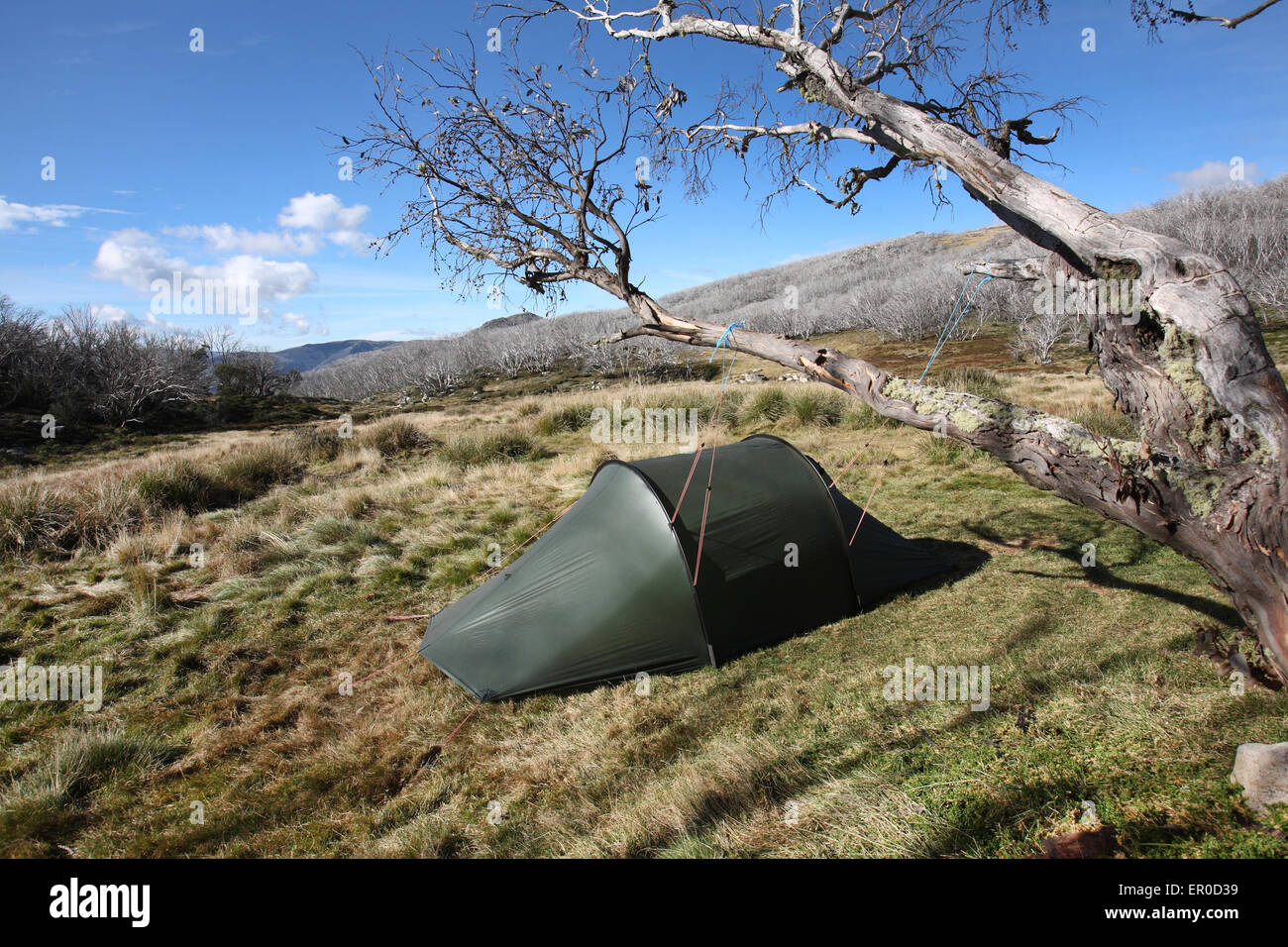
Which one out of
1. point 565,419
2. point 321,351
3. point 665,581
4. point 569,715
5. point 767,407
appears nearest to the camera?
point 569,715

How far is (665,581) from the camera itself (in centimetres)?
542

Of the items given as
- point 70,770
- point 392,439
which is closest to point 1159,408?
point 70,770

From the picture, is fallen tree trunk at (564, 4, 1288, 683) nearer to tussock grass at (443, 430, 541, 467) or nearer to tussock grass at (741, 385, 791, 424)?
tussock grass at (443, 430, 541, 467)

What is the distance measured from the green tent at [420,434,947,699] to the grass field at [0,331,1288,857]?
0.82 feet

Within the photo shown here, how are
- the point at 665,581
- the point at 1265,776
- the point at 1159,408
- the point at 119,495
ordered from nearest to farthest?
the point at 1265,776 → the point at 1159,408 → the point at 665,581 → the point at 119,495

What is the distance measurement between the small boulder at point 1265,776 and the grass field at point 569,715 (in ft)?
0.19

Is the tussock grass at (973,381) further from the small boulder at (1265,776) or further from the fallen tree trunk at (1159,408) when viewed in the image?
the small boulder at (1265,776)

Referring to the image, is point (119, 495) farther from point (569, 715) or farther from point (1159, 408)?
point (1159, 408)

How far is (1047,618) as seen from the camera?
5273 millimetres

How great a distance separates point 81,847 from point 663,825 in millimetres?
3394

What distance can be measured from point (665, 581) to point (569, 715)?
1.34 metres

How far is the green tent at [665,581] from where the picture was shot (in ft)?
17.4
